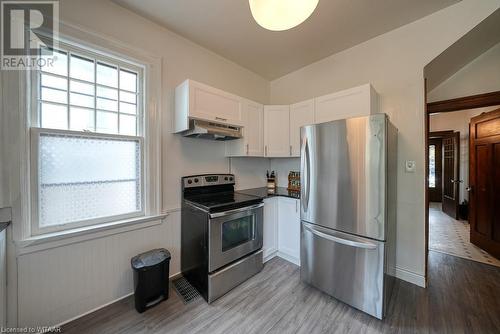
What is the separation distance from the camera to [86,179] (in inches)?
67.6

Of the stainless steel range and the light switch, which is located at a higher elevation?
the light switch

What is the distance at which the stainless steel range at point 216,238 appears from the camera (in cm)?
183

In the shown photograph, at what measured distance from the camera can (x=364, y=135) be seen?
1.63 metres

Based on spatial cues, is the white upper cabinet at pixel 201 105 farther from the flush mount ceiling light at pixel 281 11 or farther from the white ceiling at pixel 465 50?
the white ceiling at pixel 465 50

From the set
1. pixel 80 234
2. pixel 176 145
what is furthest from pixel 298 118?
pixel 80 234

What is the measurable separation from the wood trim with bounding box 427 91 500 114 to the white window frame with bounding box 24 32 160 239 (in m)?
3.34

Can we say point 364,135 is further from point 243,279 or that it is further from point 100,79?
point 100,79

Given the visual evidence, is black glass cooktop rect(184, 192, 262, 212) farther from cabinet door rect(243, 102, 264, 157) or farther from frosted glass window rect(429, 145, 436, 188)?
frosted glass window rect(429, 145, 436, 188)

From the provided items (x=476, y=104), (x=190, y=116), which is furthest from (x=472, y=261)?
(x=190, y=116)

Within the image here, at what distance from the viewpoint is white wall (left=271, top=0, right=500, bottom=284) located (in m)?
1.91

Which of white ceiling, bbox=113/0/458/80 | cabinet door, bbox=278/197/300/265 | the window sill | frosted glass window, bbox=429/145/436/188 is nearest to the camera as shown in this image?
the window sill

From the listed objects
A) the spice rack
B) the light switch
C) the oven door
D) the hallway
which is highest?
the light switch

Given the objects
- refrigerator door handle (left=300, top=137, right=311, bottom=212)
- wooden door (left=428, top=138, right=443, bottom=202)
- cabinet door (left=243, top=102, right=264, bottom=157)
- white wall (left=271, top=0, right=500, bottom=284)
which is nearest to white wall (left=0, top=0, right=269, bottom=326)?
cabinet door (left=243, top=102, right=264, bottom=157)

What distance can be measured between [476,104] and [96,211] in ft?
14.6
